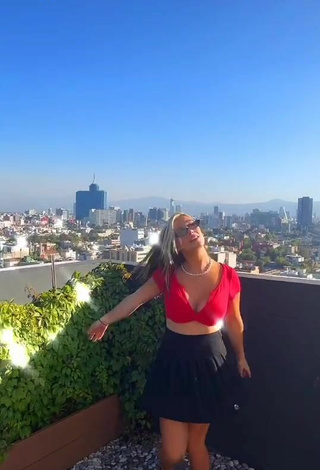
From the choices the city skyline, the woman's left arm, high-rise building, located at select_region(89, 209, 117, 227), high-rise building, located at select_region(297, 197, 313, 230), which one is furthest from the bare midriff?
high-rise building, located at select_region(89, 209, 117, 227)

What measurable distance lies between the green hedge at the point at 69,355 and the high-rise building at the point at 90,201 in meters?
11.2

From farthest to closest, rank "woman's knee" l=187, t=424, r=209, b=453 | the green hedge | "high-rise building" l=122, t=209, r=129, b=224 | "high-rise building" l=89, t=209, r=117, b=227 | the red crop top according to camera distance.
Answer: "high-rise building" l=89, t=209, r=117, b=227 → "high-rise building" l=122, t=209, r=129, b=224 → the green hedge → "woman's knee" l=187, t=424, r=209, b=453 → the red crop top

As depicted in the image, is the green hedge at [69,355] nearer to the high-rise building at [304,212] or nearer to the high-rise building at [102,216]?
the high-rise building at [304,212]

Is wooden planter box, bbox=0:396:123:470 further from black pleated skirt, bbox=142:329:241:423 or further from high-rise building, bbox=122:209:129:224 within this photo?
high-rise building, bbox=122:209:129:224

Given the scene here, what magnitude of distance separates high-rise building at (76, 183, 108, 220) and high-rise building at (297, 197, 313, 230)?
27.3ft

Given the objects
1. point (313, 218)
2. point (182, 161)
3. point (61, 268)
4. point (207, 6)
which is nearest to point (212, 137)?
point (182, 161)

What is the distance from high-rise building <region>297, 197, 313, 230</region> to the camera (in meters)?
5.81

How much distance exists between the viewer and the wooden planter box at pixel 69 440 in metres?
2.53

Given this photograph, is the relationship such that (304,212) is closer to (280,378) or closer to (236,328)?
(280,378)

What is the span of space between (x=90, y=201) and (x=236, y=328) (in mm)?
13740

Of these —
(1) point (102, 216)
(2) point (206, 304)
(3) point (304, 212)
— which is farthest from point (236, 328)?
(1) point (102, 216)

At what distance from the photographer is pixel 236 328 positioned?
7.53ft

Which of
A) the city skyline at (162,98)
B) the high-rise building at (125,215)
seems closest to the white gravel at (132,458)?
the city skyline at (162,98)

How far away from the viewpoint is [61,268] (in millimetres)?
4262
